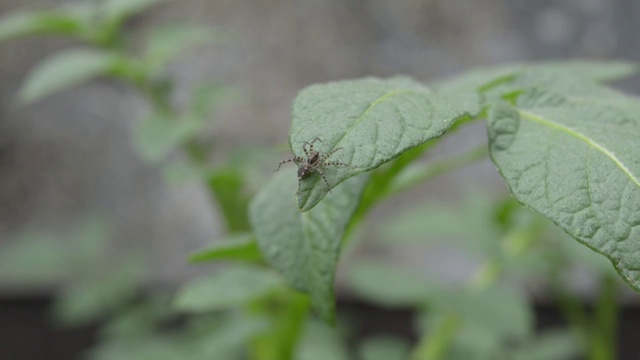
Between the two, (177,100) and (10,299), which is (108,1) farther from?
(10,299)

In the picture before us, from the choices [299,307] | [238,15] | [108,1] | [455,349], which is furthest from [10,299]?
[299,307]

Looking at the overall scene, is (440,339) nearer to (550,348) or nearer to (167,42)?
(550,348)

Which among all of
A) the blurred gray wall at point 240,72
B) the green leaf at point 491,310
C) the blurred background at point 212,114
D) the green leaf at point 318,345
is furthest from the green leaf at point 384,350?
the blurred gray wall at point 240,72

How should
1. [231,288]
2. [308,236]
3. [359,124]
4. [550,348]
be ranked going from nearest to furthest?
[359,124], [308,236], [231,288], [550,348]

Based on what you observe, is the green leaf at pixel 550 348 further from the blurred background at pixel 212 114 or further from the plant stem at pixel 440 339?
the blurred background at pixel 212 114

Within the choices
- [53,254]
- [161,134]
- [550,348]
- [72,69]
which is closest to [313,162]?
[161,134]

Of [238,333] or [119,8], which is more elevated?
[119,8]

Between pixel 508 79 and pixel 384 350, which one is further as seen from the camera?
pixel 384 350

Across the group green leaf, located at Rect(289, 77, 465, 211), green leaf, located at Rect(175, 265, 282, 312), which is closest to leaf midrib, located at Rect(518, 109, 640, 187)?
green leaf, located at Rect(289, 77, 465, 211)

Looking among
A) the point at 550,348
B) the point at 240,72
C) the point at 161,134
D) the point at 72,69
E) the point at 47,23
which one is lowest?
the point at 550,348
